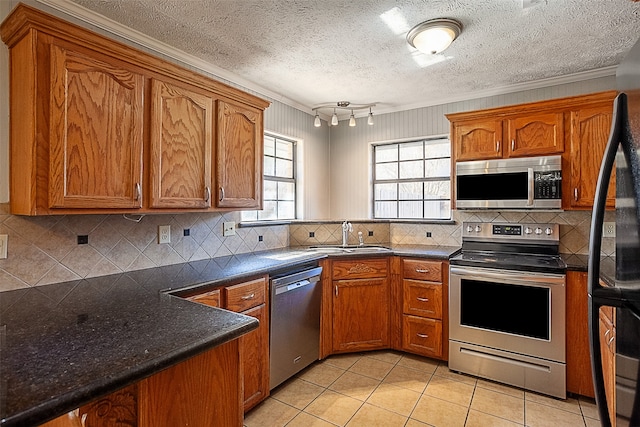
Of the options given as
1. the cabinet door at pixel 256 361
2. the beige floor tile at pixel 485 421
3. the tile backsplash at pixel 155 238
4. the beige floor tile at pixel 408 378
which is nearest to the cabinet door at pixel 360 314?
the beige floor tile at pixel 408 378

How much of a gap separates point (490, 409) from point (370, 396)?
2.59 ft

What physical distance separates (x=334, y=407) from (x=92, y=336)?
167 cm

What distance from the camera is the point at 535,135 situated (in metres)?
2.73

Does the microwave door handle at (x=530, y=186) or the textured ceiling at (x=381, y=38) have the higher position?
the textured ceiling at (x=381, y=38)

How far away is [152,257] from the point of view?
2.29 meters

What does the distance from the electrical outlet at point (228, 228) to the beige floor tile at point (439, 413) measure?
6.27 ft

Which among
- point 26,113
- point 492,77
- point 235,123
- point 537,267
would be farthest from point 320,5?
point 537,267

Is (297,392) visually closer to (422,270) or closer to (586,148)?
(422,270)

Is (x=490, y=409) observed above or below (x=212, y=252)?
below

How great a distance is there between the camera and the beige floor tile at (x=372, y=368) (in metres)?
2.66

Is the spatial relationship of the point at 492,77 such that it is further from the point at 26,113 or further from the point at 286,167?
the point at 26,113

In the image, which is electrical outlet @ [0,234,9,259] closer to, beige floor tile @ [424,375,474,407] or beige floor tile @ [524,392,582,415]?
beige floor tile @ [424,375,474,407]

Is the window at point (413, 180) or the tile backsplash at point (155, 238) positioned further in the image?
the window at point (413, 180)

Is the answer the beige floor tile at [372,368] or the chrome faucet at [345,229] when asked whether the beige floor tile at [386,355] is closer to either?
the beige floor tile at [372,368]
